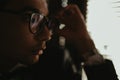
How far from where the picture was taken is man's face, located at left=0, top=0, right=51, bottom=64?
138 centimetres

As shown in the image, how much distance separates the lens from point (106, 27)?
2105 millimetres

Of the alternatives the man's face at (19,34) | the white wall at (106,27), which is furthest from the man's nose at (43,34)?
the white wall at (106,27)

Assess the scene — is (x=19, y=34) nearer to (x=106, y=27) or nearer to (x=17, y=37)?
(x=17, y=37)

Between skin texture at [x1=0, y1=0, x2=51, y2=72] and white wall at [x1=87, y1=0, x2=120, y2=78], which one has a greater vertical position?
skin texture at [x1=0, y1=0, x2=51, y2=72]

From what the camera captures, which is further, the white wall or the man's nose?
the white wall

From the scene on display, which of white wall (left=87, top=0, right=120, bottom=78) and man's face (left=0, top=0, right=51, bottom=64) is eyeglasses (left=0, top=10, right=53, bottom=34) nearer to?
man's face (left=0, top=0, right=51, bottom=64)

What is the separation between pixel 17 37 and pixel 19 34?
0.06ft

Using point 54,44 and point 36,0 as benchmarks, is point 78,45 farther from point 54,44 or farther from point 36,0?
point 36,0

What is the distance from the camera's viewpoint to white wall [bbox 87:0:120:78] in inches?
82.6

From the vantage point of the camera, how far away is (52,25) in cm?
151

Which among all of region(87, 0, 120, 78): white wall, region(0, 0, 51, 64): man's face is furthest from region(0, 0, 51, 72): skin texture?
region(87, 0, 120, 78): white wall

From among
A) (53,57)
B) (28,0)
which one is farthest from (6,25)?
(53,57)

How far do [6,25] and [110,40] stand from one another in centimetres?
97

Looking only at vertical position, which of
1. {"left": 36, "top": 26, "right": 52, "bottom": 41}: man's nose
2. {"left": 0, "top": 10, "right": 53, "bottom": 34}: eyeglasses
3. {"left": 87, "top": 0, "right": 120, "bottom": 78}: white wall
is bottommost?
{"left": 87, "top": 0, "right": 120, "bottom": 78}: white wall
